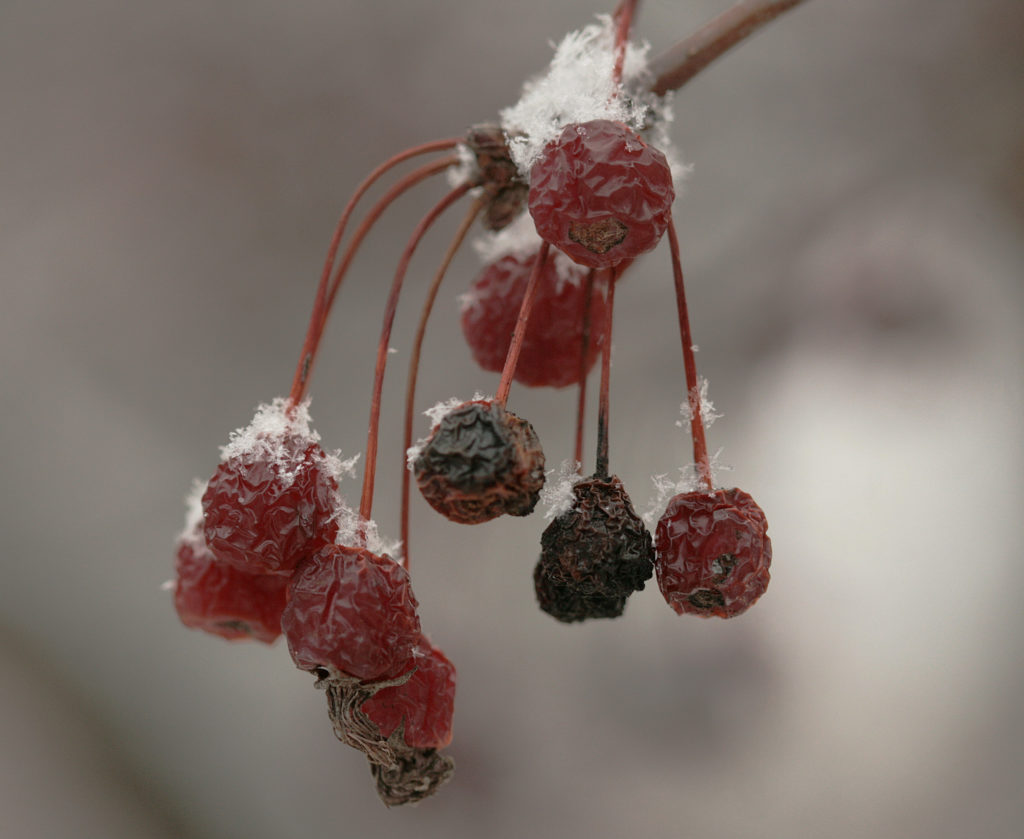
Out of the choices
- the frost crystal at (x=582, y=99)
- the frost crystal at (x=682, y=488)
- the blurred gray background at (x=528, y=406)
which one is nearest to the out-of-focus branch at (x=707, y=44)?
the frost crystal at (x=582, y=99)

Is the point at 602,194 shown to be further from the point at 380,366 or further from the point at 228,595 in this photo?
the point at 228,595

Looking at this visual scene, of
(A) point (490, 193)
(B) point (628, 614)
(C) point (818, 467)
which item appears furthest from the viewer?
(B) point (628, 614)

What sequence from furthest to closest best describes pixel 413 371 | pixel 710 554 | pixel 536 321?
pixel 536 321 → pixel 413 371 → pixel 710 554

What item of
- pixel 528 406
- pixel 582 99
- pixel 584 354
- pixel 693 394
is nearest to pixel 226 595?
pixel 584 354

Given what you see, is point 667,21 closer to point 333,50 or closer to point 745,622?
point 333,50

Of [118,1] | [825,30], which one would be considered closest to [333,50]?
[118,1]

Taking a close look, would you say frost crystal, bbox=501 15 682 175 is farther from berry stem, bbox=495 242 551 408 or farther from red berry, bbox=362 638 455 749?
red berry, bbox=362 638 455 749

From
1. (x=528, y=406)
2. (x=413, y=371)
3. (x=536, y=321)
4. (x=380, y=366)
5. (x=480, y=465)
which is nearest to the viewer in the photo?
(x=480, y=465)
